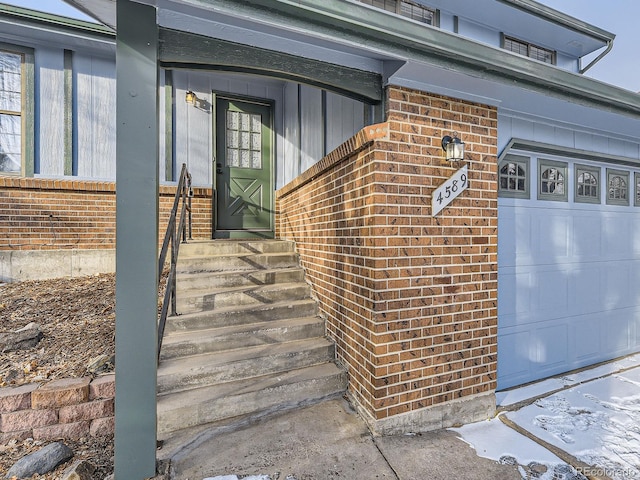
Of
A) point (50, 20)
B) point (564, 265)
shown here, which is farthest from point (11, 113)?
point (564, 265)

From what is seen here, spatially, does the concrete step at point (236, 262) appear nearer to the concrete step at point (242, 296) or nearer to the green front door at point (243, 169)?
the concrete step at point (242, 296)

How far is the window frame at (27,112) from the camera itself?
14.2ft

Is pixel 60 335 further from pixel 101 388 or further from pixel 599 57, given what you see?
pixel 599 57

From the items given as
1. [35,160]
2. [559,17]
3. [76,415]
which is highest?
[559,17]

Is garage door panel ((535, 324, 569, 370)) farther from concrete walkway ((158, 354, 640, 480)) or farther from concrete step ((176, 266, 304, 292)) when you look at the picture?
concrete step ((176, 266, 304, 292))

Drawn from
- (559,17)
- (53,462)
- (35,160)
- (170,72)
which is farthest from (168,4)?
(559,17)

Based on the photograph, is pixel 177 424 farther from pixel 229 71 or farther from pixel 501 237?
pixel 501 237

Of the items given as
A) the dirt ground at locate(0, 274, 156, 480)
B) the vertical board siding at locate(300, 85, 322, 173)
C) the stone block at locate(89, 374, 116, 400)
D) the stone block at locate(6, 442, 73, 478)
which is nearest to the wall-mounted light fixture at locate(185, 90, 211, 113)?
the vertical board siding at locate(300, 85, 322, 173)

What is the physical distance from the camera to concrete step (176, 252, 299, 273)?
11.6ft

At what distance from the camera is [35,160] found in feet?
14.5

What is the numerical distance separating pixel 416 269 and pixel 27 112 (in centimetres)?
552

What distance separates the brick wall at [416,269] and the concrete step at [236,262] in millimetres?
1219

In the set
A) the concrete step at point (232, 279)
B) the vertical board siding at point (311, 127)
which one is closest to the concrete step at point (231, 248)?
the concrete step at point (232, 279)

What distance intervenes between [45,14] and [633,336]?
28.5 ft
